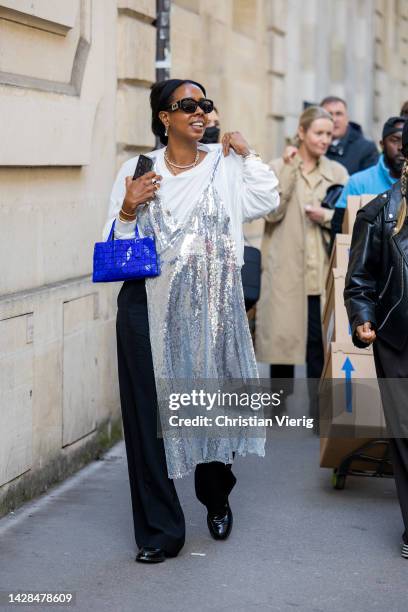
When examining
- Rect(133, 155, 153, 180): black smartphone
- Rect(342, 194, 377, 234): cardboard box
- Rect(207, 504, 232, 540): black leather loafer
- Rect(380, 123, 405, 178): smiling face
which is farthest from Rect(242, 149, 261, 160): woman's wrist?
Rect(380, 123, 405, 178): smiling face

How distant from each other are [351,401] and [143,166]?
1.62 meters

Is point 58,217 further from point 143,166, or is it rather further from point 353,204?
point 143,166

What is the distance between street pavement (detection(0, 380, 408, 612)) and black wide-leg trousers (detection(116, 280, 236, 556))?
15cm

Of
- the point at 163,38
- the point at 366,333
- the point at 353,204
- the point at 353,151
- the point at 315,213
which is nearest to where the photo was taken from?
the point at 366,333

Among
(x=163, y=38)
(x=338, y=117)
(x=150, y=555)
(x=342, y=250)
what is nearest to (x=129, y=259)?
(x=150, y=555)

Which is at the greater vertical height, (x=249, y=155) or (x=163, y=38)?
(x=163, y=38)

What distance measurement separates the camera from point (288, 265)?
9234 mm

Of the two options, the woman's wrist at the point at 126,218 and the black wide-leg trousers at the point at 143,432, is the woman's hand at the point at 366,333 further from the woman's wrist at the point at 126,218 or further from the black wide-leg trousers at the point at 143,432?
the woman's wrist at the point at 126,218

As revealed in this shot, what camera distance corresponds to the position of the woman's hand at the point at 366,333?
18.7 feet

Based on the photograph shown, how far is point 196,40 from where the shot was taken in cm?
1094

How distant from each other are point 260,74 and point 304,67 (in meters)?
3.40

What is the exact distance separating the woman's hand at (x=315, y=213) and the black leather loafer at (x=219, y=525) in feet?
10.7

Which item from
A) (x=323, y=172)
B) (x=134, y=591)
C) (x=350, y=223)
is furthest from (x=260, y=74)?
(x=134, y=591)

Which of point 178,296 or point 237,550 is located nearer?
point 178,296
